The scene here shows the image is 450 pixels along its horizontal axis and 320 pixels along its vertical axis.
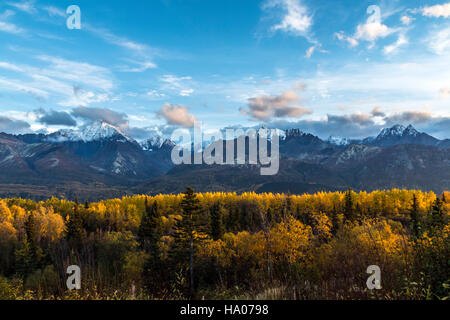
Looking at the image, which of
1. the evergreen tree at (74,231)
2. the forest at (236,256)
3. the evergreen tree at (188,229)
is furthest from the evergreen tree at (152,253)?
the evergreen tree at (74,231)

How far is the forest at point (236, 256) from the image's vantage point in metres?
9.27

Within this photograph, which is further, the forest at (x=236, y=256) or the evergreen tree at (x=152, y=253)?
the evergreen tree at (x=152, y=253)

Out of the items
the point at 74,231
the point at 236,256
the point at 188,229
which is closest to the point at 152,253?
the point at 188,229

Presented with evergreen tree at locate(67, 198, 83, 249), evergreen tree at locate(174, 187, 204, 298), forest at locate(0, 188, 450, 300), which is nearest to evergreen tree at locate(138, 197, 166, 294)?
forest at locate(0, 188, 450, 300)

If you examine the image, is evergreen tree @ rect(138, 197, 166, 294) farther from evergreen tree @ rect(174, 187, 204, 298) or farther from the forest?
evergreen tree @ rect(174, 187, 204, 298)

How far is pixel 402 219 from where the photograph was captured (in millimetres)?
113875

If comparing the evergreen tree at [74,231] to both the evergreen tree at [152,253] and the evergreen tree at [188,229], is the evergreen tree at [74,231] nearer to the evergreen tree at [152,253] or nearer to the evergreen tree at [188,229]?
the evergreen tree at [152,253]

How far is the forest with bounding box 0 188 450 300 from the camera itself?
9273 mm

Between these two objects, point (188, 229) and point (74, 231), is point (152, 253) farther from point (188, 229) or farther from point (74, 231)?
point (74, 231)

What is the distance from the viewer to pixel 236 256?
50.1 metres
